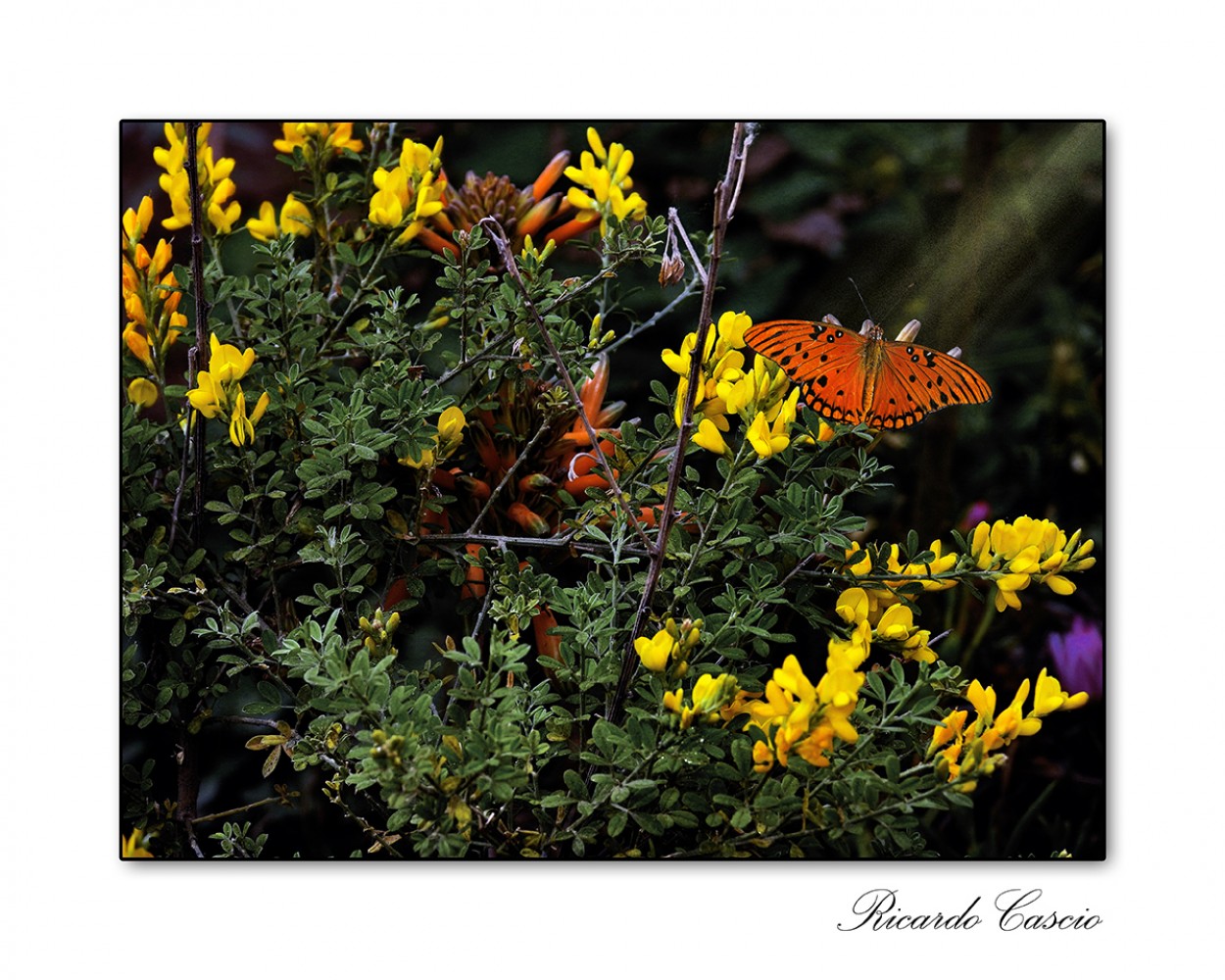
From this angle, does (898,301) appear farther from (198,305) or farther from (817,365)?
(198,305)

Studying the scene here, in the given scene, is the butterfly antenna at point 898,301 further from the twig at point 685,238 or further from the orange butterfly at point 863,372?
the twig at point 685,238

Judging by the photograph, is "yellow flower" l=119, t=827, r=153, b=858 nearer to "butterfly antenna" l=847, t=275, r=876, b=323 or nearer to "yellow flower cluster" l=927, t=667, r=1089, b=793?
"yellow flower cluster" l=927, t=667, r=1089, b=793

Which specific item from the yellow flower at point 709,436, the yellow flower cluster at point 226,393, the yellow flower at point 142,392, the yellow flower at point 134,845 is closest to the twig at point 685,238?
the yellow flower at point 709,436

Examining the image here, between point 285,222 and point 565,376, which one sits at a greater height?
point 285,222

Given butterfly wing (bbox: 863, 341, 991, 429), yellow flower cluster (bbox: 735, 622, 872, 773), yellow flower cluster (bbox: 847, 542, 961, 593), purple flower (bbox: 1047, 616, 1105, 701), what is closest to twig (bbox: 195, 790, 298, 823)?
yellow flower cluster (bbox: 735, 622, 872, 773)

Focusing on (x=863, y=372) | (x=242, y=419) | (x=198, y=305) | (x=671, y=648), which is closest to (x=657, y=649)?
(x=671, y=648)
